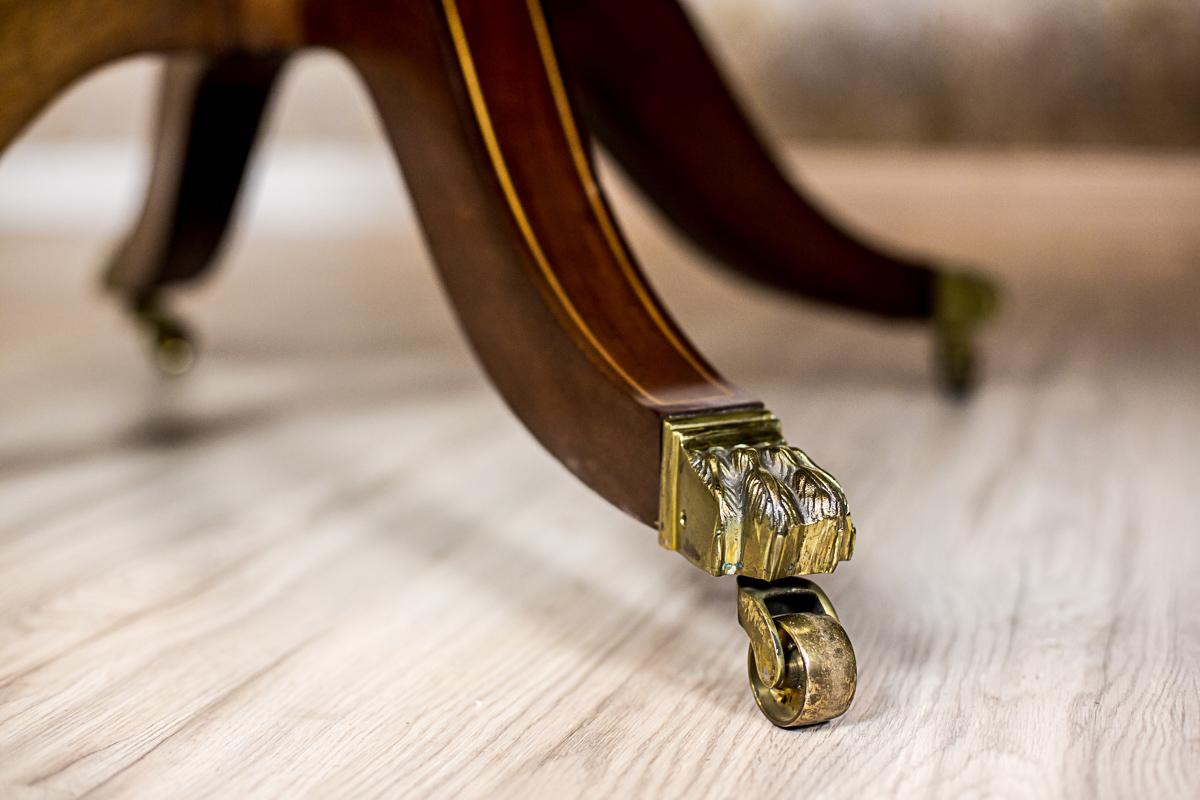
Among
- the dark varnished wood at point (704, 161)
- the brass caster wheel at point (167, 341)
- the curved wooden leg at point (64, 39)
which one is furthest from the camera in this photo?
the brass caster wheel at point (167, 341)

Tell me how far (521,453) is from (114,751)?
391mm

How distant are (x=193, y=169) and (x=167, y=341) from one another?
0.17m

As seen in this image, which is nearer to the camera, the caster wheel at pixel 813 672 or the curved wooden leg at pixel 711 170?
the caster wheel at pixel 813 672

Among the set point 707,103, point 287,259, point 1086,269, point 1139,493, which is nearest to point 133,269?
point 707,103

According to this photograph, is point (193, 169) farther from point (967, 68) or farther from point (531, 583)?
point (967, 68)

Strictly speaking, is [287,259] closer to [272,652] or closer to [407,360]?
[407,360]

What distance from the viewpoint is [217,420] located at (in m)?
0.88

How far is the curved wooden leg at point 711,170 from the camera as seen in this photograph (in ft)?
2.49

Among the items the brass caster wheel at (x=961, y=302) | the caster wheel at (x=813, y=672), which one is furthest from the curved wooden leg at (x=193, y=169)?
the caster wheel at (x=813, y=672)

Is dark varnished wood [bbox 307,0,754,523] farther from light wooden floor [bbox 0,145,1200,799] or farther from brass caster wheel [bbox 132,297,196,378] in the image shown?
brass caster wheel [bbox 132,297,196,378]

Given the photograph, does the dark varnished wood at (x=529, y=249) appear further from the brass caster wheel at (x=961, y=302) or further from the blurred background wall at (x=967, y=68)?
the blurred background wall at (x=967, y=68)

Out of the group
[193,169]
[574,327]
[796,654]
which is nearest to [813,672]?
[796,654]

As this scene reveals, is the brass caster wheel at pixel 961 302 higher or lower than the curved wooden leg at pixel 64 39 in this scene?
lower

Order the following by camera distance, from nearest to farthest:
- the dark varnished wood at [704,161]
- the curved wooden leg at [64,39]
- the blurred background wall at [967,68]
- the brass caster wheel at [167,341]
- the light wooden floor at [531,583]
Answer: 1. the light wooden floor at [531,583]
2. the curved wooden leg at [64,39]
3. the dark varnished wood at [704,161]
4. the brass caster wheel at [167,341]
5. the blurred background wall at [967,68]
